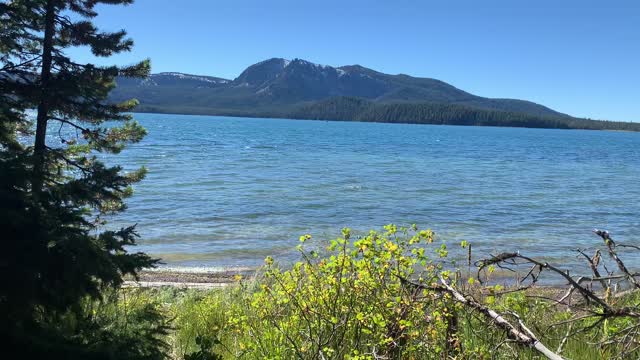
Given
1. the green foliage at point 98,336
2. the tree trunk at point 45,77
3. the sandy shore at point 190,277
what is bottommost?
the sandy shore at point 190,277

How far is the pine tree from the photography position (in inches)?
147

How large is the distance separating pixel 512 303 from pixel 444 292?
1.79 m

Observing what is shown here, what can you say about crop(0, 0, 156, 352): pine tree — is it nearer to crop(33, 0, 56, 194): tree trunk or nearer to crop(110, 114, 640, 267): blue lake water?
crop(33, 0, 56, 194): tree trunk

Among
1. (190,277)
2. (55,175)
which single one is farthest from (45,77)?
(190,277)

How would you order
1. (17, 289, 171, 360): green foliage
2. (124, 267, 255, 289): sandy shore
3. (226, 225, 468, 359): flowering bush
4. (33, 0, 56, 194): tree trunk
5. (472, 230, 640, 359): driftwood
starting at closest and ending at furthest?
(472, 230, 640, 359): driftwood
(17, 289, 171, 360): green foliage
(226, 225, 468, 359): flowering bush
(33, 0, 56, 194): tree trunk
(124, 267, 255, 289): sandy shore

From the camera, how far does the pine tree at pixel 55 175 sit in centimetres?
374

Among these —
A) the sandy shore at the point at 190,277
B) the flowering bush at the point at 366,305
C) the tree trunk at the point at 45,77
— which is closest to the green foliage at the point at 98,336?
the flowering bush at the point at 366,305

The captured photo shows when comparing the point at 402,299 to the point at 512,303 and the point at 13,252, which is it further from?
the point at 13,252

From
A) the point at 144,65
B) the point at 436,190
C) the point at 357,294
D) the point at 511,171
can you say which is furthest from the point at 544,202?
the point at 357,294

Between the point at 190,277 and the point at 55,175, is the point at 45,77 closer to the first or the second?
the point at 55,175

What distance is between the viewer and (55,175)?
20.3ft

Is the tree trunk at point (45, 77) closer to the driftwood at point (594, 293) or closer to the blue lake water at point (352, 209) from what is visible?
the driftwood at point (594, 293)

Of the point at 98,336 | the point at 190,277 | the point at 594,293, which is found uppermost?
the point at 594,293

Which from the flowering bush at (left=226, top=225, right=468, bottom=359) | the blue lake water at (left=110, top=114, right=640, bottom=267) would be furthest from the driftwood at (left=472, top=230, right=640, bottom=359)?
the blue lake water at (left=110, top=114, right=640, bottom=267)
